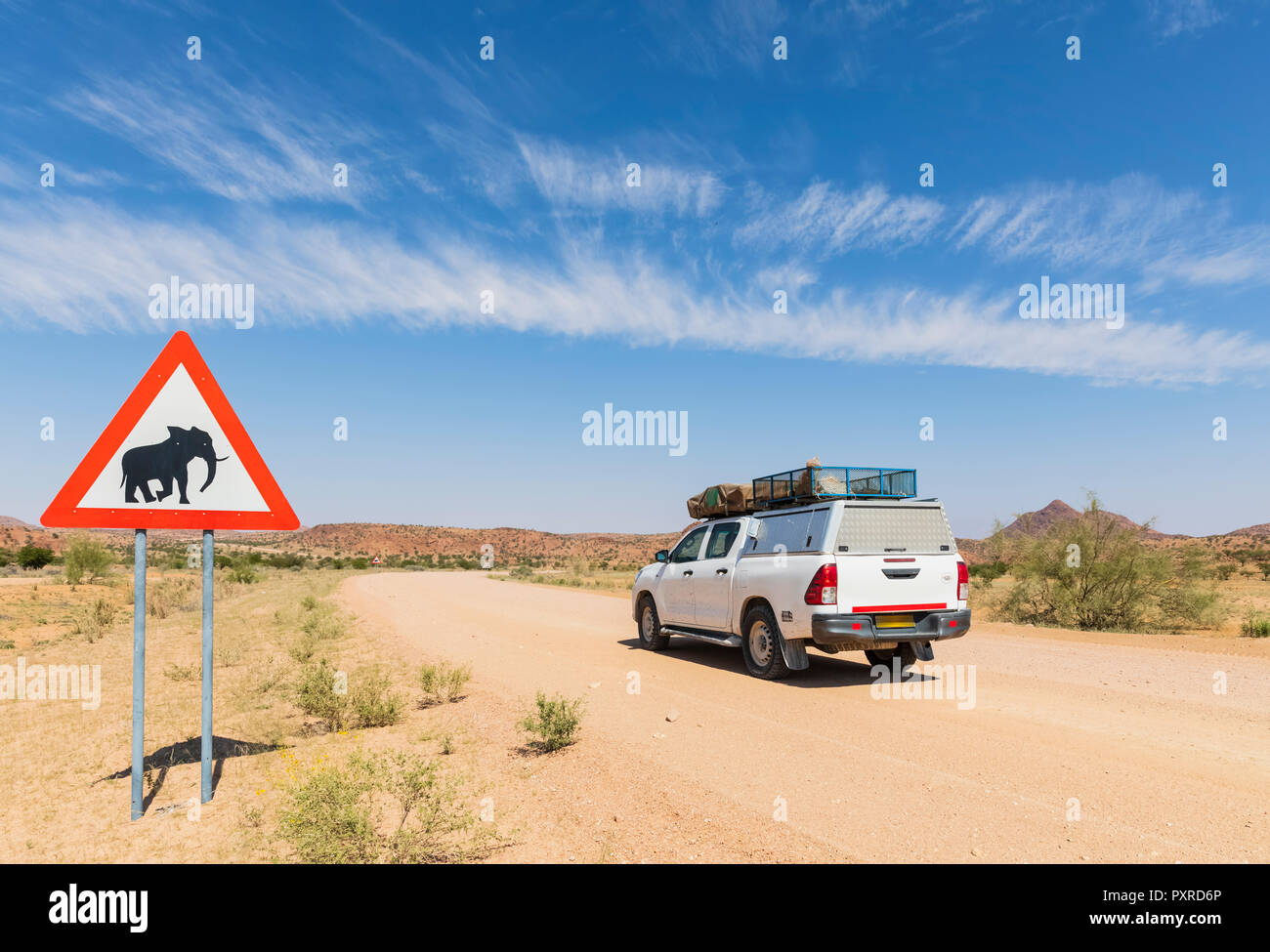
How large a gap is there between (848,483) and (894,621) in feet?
6.58

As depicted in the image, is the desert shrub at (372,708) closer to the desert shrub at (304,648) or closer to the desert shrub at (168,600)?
the desert shrub at (304,648)

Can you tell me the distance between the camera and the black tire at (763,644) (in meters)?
9.74

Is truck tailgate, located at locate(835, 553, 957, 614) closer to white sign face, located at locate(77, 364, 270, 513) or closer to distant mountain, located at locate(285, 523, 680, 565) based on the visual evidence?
white sign face, located at locate(77, 364, 270, 513)

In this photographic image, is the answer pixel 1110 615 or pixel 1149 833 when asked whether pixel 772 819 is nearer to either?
pixel 1149 833

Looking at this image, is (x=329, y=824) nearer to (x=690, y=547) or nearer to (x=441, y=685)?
(x=441, y=685)

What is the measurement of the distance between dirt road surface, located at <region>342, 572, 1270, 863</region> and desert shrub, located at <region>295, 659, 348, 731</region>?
6.11 feet

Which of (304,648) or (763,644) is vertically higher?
(763,644)

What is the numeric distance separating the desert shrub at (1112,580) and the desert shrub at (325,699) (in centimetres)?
1849

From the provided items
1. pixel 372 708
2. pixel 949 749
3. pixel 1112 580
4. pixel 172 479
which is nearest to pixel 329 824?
pixel 172 479

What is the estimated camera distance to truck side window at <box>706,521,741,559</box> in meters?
11.4

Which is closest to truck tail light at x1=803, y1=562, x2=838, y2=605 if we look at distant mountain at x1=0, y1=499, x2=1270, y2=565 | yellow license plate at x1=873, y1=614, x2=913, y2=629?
yellow license plate at x1=873, y1=614, x2=913, y2=629

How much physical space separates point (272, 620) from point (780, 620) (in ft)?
41.0

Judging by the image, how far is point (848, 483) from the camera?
10289 millimetres
